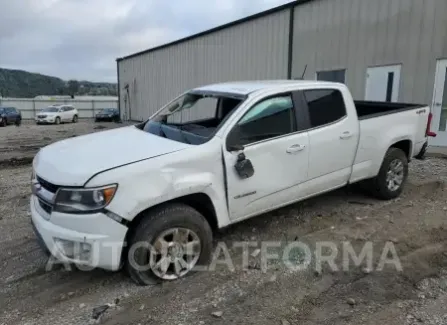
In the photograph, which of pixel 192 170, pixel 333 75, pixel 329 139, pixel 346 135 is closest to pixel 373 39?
pixel 333 75

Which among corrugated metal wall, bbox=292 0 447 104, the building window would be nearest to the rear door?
corrugated metal wall, bbox=292 0 447 104

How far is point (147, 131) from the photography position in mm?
4160

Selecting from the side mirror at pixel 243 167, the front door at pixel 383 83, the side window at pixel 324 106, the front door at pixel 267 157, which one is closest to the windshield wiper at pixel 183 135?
the front door at pixel 267 157

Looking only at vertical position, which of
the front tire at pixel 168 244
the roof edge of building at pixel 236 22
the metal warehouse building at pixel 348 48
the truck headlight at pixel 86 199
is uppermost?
the roof edge of building at pixel 236 22

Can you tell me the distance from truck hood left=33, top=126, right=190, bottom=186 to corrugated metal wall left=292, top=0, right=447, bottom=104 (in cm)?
844

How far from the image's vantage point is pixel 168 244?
3199mm

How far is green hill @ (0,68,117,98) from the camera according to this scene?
71.1 meters

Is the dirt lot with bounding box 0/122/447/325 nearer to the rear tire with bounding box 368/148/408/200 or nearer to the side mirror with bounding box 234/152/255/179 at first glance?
the rear tire with bounding box 368/148/408/200

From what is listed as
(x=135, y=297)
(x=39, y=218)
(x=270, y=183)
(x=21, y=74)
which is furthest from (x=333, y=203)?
(x=21, y=74)

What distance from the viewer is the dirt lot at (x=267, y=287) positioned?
286 cm

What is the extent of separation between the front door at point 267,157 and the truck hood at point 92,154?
1.94ft

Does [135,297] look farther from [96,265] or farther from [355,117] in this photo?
[355,117]

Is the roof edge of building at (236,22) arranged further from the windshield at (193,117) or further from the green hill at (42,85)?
the green hill at (42,85)

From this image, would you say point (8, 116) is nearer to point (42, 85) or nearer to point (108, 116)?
point (108, 116)
